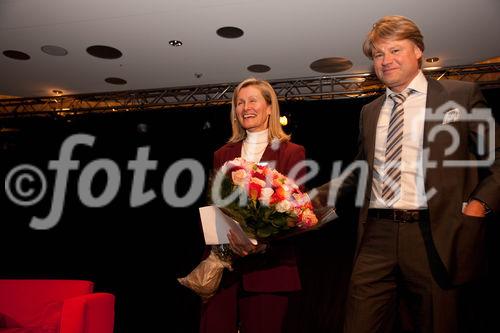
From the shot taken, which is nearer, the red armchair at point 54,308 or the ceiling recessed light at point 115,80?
the red armchair at point 54,308

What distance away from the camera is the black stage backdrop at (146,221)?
539 cm

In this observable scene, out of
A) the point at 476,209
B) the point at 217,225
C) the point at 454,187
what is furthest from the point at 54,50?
the point at 476,209

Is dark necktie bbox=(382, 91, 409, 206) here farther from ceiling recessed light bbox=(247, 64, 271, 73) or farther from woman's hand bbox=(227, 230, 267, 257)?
ceiling recessed light bbox=(247, 64, 271, 73)

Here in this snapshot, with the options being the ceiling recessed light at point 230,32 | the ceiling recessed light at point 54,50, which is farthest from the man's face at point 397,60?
the ceiling recessed light at point 54,50

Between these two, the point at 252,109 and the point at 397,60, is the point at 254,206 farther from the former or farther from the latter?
the point at 397,60

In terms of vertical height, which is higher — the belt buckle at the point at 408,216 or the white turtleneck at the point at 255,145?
the white turtleneck at the point at 255,145

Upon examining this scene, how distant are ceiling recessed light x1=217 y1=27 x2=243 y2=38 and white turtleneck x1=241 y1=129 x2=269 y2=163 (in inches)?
120

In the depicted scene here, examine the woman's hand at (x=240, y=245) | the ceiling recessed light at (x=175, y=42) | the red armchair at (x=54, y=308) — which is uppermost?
the ceiling recessed light at (x=175, y=42)

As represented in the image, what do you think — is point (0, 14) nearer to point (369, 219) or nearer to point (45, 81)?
point (45, 81)

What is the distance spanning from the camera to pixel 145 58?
18.9 feet

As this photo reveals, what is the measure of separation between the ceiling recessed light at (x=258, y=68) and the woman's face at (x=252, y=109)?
3.90m

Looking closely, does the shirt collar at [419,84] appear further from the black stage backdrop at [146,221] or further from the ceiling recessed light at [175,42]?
the ceiling recessed light at [175,42]

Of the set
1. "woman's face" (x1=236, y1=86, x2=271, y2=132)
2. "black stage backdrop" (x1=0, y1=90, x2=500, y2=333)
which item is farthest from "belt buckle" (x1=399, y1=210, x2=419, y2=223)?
"black stage backdrop" (x1=0, y1=90, x2=500, y2=333)

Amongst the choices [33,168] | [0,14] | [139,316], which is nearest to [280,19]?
[0,14]
